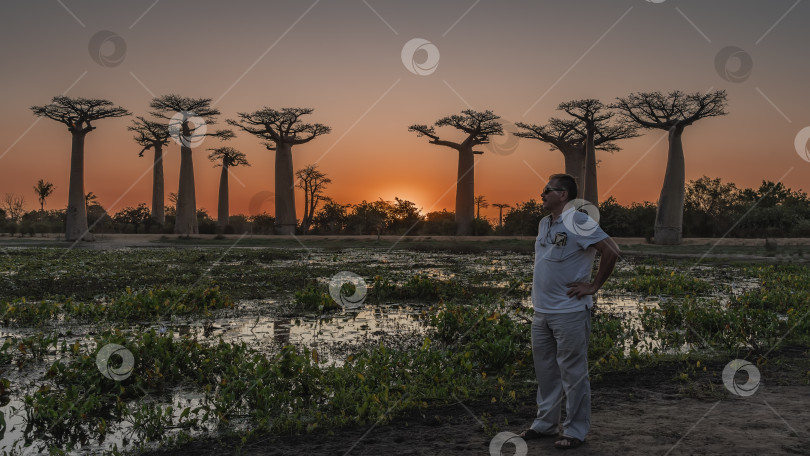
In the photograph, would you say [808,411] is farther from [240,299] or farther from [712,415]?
[240,299]

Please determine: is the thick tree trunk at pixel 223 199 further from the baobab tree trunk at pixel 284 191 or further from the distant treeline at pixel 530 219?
the baobab tree trunk at pixel 284 191

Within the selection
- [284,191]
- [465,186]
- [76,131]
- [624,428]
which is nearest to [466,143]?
[465,186]

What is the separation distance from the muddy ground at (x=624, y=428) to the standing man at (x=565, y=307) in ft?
0.61

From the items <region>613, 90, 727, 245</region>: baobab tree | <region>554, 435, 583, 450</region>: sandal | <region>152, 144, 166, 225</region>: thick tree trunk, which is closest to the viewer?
<region>554, 435, 583, 450</region>: sandal

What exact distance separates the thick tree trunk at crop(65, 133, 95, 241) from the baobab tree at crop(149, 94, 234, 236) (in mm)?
9484

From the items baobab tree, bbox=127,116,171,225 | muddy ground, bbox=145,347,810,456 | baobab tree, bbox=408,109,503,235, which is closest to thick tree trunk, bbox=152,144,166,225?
baobab tree, bbox=127,116,171,225

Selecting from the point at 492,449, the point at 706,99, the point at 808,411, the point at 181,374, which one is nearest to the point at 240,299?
the point at 181,374

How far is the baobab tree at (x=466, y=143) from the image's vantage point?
4878 centimetres

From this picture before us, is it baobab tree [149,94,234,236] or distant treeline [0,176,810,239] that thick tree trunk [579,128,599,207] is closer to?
distant treeline [0,176,810,239]

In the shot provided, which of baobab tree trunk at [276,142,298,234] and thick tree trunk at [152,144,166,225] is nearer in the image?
baobab tree trunk at [276,142,298,234]

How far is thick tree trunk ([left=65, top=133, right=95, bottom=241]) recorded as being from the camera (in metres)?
40.1

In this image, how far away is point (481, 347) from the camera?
6367mm

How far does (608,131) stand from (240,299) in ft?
121

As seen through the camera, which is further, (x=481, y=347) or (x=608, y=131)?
(x=608, y=131)
